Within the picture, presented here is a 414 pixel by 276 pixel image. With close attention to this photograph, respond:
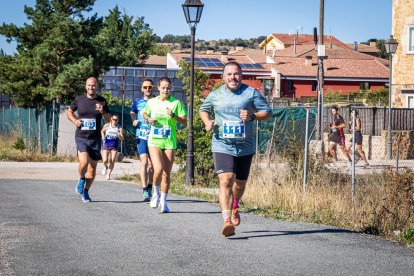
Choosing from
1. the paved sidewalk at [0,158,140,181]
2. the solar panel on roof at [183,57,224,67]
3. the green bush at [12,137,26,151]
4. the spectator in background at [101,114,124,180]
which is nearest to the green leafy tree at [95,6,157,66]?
the solar panel on roof at [183,57,224,67]

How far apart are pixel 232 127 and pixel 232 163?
416mm

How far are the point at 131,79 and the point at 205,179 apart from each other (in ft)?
96.6

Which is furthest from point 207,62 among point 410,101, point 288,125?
point 288,125

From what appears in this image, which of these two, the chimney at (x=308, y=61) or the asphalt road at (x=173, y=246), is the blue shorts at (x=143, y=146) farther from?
the chimney at (x=308, y=61)

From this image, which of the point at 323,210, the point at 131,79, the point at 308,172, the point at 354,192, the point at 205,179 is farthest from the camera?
the point at 131,79

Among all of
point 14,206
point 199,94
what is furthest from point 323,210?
point 199,94

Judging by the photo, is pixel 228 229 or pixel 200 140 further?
pixel 200 140

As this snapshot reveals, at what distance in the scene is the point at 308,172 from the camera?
1612 cm

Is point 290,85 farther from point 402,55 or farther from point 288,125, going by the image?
point 288,125

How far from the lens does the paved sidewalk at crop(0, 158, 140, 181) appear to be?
21.9 meters

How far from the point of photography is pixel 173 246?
9.04 meters

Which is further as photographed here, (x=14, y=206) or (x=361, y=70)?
(x=361, y=70)

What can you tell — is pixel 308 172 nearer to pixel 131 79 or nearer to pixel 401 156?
pixel 401 156

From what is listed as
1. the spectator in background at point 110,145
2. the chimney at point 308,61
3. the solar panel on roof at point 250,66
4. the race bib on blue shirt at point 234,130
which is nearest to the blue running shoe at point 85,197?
the race bib on blue shirt at point 234,130
